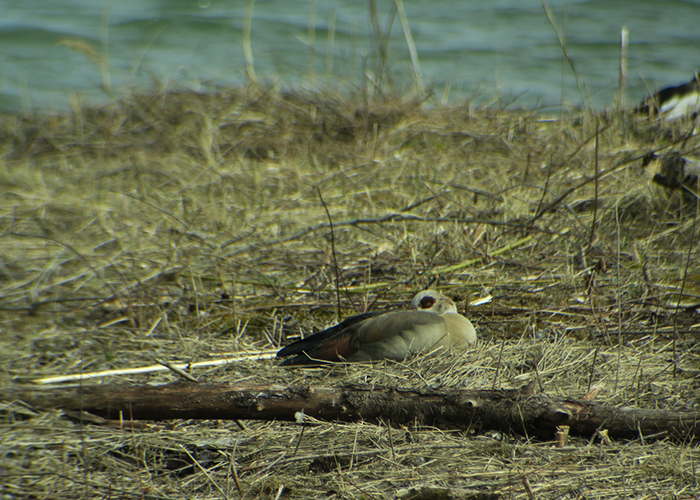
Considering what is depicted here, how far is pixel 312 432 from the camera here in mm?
2410

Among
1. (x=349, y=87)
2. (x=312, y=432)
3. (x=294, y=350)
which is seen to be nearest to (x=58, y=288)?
(x=294, y=350)

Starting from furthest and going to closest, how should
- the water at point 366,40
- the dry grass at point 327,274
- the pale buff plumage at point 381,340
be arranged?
the water at point 366,40 → the pale buff plumage at point 381,340 → the dry grass at point 327,274

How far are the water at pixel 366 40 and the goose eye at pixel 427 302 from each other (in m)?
6.70

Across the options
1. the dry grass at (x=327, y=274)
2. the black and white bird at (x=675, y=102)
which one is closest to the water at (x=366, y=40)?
the black and white bird at (x=675, y=102)

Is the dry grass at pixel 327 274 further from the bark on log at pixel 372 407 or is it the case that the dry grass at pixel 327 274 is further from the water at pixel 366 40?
the water at pixel 366 40

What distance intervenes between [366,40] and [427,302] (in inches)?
391

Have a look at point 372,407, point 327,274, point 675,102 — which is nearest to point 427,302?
point 327,274

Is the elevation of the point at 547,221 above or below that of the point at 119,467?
above

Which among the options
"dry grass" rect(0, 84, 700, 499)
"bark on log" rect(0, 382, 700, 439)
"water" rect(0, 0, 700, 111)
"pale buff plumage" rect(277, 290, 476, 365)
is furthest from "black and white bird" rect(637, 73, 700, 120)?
"bark on log" rect(0, 382, 700, 439)

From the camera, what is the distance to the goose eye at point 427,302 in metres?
3.39

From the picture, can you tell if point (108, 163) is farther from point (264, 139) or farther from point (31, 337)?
point (31, 337)

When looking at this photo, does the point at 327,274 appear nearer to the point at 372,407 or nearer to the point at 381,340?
the point at 381,340

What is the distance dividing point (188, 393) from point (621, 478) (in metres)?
1.46

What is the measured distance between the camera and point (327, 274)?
3.99 m
